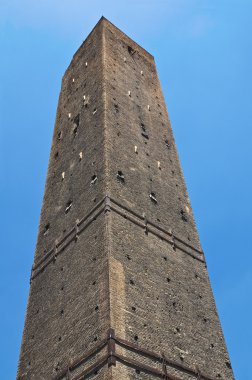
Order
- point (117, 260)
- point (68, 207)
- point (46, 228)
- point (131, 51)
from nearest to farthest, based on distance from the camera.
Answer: point (117, 260)
point (68, 207)
point (46, 228)
point (131, 51)

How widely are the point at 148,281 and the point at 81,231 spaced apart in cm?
274

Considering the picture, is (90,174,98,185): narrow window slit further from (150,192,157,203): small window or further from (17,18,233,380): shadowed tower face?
(150,192,157,203): small window

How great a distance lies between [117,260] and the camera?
1420 centimetres

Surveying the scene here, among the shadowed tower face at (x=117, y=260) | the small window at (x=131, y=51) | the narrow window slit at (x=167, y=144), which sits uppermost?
the small window at (x=131, y=51)

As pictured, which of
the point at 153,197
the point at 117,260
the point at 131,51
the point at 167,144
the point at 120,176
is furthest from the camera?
the point at 131,51

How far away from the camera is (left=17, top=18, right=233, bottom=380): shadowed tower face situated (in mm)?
12836

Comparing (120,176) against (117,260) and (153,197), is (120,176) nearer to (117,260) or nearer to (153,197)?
(153,197)

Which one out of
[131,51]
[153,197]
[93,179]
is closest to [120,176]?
[93,179]

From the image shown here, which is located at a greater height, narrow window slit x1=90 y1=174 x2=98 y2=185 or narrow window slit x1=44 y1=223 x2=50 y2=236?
narrow window slit x1=90 y1=174 x2=98 y2=185

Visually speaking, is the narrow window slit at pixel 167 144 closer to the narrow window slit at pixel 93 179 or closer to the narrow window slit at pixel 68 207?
the narrow window slit at pixel 93 179

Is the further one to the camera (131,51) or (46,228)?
(131,51)

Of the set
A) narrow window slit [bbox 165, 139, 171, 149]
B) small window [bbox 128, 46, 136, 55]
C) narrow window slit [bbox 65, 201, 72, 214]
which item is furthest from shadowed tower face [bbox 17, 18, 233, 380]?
small window [bbox 128, 46, 136, 55]

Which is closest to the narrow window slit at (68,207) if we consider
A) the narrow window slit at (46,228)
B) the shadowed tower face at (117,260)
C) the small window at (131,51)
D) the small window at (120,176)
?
the shadowed tower face at (117,260)

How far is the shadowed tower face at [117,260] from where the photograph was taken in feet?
42.1
